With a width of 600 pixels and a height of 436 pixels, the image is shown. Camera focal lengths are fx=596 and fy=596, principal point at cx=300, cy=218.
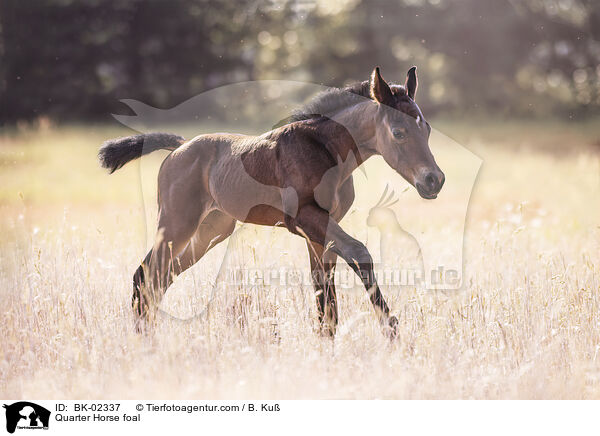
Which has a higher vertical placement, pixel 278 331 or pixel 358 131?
pixel 358 131

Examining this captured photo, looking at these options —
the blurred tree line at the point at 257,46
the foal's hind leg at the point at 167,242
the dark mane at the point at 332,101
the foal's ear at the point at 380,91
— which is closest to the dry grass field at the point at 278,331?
the foal's hind leg at the point at 167,242

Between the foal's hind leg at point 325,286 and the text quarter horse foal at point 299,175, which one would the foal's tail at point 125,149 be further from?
the foal's hind leg at point 325,286

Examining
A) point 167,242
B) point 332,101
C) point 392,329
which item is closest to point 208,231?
point 167,242

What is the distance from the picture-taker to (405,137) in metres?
4.10

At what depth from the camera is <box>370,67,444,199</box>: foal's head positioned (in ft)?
13.2

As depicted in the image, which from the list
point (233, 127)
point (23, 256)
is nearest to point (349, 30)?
point (233, 127)

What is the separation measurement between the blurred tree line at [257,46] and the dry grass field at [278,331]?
9.08 ft

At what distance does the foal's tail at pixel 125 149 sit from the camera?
5289 mm

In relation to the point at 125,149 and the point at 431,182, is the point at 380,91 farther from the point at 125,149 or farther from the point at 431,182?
the point at 125,149

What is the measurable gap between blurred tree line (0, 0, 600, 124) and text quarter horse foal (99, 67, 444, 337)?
3.20 meters

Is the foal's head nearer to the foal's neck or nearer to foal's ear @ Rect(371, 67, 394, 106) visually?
foal's ear @ Rect(371, 67, 394, 106)

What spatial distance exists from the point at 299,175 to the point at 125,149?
5.91 ft

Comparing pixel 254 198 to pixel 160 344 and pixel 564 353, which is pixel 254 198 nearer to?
pixel 160 344

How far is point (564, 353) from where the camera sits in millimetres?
4180
